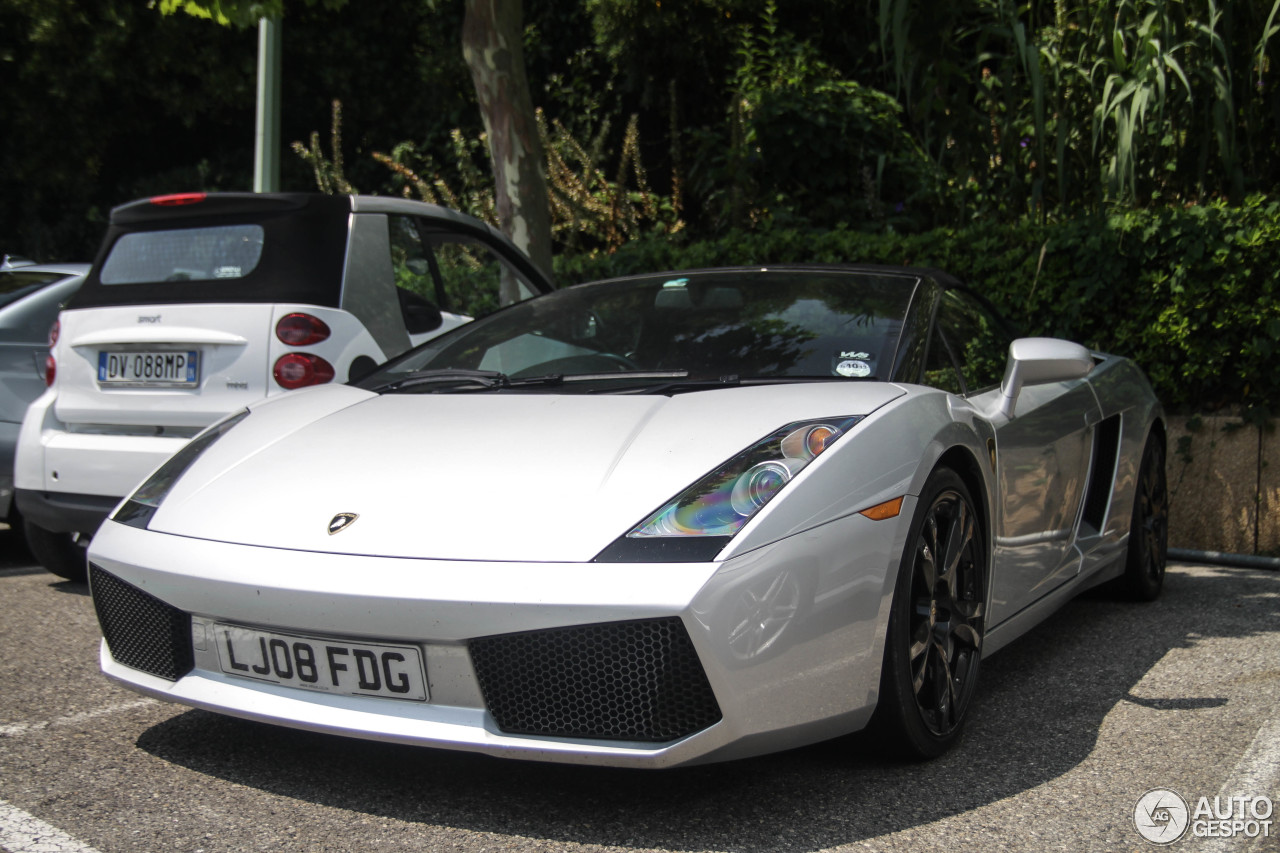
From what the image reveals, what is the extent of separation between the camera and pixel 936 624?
2961 millimetres

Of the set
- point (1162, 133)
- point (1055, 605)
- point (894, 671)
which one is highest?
point (1162, 133)

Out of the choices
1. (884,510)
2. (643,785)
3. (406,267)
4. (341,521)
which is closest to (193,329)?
(406,267)

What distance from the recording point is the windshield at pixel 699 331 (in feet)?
10.9

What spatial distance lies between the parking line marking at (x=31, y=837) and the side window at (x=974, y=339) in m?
2.45

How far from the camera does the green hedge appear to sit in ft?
19.2

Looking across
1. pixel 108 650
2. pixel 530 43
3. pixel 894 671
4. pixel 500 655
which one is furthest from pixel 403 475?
pixel 530 43

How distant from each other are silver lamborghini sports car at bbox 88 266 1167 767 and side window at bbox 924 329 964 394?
0.5 inches

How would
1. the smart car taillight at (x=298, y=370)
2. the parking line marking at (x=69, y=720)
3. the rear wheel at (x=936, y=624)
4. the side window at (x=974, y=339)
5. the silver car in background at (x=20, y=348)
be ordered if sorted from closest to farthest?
the rear wheel at (x=936, y=624), the parking line marking at (x=69, y=720), the side window at (x=974, y=339), the smart car taillight at (x=298, y=370), the silver car in background at (x=20, y=348)

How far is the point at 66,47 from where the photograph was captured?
1523 centimetres

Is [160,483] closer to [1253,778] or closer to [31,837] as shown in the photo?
[31,837]

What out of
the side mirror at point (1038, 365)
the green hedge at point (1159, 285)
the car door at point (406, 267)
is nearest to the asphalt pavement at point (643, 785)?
the side mirror at point (1038, 365)

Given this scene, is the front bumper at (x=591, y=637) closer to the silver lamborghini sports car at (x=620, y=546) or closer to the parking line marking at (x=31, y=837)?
the silver lamborghini sports car at (x=620, y=546)

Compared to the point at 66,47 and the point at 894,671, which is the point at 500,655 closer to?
the point at 894,671

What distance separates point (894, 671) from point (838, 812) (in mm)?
319
